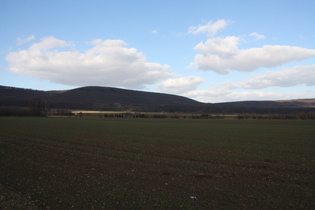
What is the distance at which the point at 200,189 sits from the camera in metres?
10.2

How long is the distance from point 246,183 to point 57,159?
12.5 metres

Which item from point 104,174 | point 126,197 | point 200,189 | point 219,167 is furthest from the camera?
point 219,167

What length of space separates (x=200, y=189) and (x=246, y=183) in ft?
8.56

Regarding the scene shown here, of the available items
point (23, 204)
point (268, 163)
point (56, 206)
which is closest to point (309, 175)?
point (268, 163)

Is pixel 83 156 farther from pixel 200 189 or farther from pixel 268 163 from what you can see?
pixel 268 163

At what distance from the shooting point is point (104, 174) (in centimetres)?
1260

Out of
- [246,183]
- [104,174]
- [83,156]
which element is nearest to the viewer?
[246,183]

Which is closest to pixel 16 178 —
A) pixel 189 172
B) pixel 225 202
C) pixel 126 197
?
pixel 126 197

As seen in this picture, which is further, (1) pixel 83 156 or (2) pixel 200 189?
(1) pixel 83 156

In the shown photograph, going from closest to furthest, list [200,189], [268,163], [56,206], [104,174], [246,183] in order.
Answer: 1. [56,206]
2. [200,189]
3. [246,183]
4. [104,174]
5. [268,163]

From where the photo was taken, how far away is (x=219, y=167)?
14.4 m

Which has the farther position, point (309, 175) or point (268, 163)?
point (268, 163)

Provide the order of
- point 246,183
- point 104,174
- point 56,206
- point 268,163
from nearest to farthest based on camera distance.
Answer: point 56,206 < point 246,183 < point 104,174 < point 268,163

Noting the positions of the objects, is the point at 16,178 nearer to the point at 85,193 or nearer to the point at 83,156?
the point at 85,193
